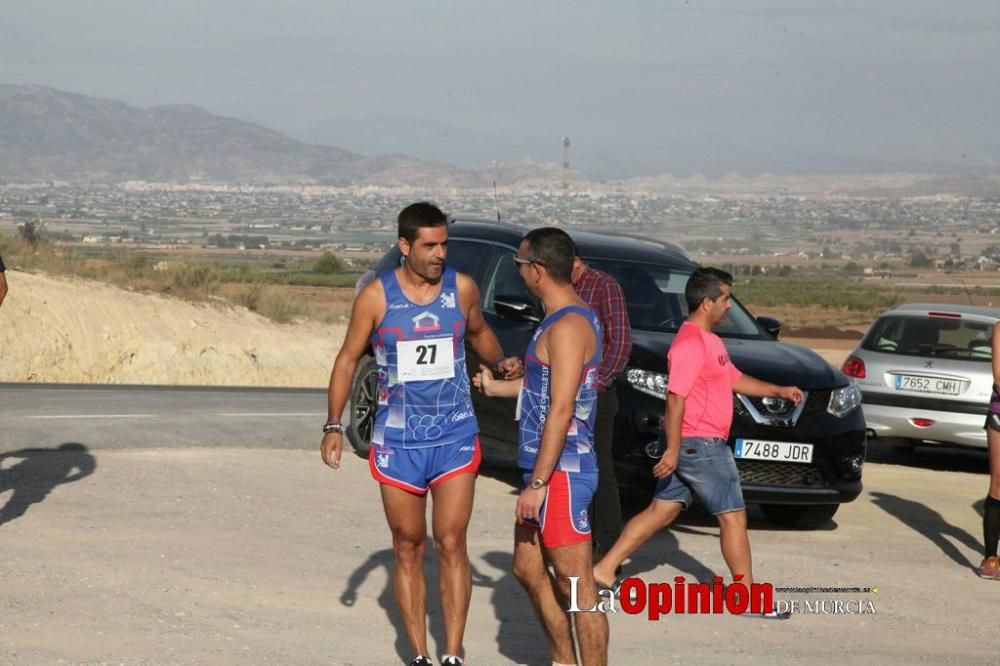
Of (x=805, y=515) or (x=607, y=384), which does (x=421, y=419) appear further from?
(x=805, y=515)

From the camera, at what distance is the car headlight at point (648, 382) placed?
10.4 metres

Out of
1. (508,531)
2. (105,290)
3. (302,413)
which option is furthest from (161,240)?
(508,531)

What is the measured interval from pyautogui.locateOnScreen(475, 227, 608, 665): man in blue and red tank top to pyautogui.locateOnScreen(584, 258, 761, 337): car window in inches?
202

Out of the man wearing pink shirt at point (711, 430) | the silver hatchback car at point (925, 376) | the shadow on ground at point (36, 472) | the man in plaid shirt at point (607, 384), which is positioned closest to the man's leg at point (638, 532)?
the man wearing pink shirt at point (711, 430)

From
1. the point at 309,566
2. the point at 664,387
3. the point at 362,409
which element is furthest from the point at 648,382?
the point at 362,409

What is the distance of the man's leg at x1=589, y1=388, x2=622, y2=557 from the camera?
930 cm

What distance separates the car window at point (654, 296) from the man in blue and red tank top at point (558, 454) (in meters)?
5.14

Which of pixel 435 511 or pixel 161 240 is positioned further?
pixel 161 240

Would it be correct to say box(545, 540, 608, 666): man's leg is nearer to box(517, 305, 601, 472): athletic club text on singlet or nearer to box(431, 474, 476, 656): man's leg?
box(517, 305, 601, 472): athletic club text on singlet

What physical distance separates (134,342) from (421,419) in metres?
25.2

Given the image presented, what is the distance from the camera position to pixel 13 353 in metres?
29.3

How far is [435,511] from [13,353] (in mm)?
24207

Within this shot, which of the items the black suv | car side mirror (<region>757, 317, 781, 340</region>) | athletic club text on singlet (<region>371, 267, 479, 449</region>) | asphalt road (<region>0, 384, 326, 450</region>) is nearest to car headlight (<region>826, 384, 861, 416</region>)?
the black suv

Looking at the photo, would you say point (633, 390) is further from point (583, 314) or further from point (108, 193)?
point (108, 193)
